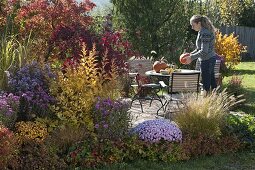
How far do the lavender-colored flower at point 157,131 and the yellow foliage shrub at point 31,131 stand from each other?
1.25 m

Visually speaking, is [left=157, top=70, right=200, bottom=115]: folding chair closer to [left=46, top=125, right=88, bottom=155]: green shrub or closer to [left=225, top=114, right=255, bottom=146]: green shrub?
[left=225, top=114, right=255, bottom=146]: green shrub

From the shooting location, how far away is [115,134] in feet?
19.7

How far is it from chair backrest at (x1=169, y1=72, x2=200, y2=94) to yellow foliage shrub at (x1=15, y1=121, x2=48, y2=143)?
3.27 meters

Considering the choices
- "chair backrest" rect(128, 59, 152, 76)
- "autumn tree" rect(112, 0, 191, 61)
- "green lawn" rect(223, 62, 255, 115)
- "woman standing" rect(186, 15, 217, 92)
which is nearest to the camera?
"woman standing" rect(186, 15, 217, 92)

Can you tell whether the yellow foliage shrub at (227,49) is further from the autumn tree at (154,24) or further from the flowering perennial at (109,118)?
the flowering perennial at (109,118)

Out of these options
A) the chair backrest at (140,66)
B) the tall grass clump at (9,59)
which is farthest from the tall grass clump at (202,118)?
the chair backrest at (140,66)

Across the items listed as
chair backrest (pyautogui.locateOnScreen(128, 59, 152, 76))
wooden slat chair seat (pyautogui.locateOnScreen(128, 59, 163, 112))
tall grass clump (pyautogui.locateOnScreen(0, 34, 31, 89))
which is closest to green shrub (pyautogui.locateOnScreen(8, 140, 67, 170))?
tall grass clump (pyautogui.locateOnScreen(0, 34, 31, 89))

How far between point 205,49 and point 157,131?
10.6ft

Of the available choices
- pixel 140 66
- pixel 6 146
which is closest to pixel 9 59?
pixel 6 146

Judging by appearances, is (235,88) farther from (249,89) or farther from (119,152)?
(119,152)

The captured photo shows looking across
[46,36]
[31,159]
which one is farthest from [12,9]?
[31,159]

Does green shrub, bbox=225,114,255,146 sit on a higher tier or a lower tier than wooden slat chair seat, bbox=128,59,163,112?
lower

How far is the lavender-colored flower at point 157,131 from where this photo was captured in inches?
245

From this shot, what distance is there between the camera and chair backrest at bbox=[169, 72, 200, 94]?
8.36m
